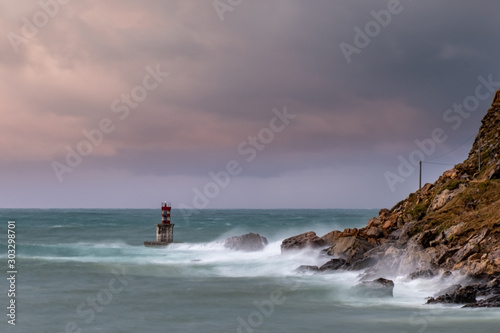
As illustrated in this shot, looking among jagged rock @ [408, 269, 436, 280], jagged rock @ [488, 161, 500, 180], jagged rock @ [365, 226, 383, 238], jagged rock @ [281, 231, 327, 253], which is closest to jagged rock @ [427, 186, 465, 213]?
jagged rock @ [488, 161, 500, 180]

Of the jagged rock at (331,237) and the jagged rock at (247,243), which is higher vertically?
the jagged rock at (331,237)

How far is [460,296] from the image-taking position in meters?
22.0

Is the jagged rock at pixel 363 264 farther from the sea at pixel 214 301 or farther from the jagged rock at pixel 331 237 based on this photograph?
the jagged rock at pixel 331 237

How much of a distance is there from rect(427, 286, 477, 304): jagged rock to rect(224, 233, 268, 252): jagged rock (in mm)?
25917

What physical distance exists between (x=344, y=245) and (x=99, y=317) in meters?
19.0

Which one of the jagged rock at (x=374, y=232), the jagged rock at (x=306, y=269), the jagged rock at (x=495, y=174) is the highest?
the jagged rock at (x=495, y=174)

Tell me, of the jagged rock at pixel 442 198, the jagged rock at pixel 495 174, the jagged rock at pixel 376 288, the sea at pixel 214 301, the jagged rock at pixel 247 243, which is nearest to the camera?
the sea at pixel 214 301

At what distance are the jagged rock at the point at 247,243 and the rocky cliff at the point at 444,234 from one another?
5492mm

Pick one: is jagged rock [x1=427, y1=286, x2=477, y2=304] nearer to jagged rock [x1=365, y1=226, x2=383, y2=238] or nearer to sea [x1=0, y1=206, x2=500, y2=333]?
sea [x1=0, y1=206, x2=500, y2=333]

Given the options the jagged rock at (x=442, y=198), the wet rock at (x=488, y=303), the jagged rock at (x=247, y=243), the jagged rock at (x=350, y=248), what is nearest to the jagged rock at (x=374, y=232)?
the jagged rock at (x=350, y=248)

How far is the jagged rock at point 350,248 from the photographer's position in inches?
1328

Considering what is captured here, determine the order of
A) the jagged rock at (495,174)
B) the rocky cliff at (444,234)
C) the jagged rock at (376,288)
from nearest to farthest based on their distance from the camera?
1. the jagged rock at (376,288)
2. the rocky cliff at (444,234)
3. the jagged rock at (495,174)

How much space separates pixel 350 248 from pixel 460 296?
1445 centimetres

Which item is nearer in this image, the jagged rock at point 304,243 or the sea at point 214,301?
the sea at point 214,301
